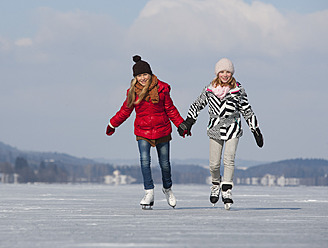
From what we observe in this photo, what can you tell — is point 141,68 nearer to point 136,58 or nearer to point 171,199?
point 136,58

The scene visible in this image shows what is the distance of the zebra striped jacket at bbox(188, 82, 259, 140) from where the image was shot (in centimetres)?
1016

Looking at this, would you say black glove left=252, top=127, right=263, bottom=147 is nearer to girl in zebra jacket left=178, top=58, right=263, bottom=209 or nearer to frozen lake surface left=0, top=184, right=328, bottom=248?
girl in zebra jacket left=178, top=58, right=263, bottom=209

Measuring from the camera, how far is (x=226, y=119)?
1020 cm

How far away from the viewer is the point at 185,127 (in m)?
10.4

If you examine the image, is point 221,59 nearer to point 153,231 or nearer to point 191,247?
point 153,231

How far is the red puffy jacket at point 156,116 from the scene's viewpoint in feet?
33.5

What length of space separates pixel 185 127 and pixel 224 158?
77 centimetres

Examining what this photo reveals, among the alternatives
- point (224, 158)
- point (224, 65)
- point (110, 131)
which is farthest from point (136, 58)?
point (224, 158)

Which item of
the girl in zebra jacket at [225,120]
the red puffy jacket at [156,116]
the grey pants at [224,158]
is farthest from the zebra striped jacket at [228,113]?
the red puffy jacket at [156,116]

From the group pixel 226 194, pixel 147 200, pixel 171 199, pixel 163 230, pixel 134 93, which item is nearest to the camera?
pixel 163 230

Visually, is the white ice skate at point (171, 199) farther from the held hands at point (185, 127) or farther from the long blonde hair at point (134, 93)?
A: the long blonde hair at point (134, 93)

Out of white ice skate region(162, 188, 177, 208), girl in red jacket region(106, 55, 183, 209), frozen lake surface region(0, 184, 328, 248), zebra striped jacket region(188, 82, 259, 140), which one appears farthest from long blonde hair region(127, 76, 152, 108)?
frozen lake surface region(0, 184, 328, 248)

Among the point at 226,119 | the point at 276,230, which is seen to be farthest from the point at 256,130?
the point at 276,230

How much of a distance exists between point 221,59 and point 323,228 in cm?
382
